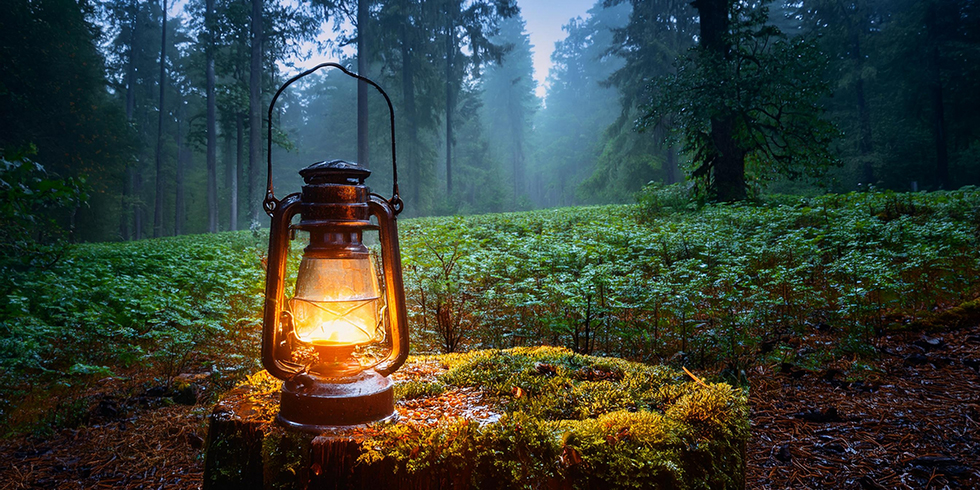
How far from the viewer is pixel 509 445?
50.9 inches

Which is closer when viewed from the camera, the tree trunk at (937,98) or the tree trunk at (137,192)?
the tree trunk at (937,98)

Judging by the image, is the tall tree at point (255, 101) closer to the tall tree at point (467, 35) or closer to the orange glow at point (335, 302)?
the tall tree at point (467, 35)

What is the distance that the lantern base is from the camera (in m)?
1.40

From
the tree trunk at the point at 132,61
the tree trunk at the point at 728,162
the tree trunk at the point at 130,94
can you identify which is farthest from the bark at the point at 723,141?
the tree trunk at the point at 132,61

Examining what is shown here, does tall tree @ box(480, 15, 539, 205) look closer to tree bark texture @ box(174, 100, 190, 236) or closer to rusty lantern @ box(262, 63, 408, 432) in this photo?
tree bark texture @ box(174, 100, 190, 236)

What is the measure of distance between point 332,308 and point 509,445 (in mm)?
784

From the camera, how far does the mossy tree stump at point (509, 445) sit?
1.27 meters

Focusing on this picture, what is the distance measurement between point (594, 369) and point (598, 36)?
158 ft

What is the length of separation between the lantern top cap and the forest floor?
6.44ft

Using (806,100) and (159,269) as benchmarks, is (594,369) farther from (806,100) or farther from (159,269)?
(806,100)

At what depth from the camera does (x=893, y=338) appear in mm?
3770

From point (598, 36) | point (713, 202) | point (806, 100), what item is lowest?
point (713, 202)

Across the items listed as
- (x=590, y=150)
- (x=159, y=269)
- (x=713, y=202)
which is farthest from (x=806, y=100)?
(x=590, y=150)

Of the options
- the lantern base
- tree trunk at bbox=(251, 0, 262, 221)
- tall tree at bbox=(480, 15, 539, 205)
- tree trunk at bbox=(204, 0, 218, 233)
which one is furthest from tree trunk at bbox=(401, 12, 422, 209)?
the lantern base
